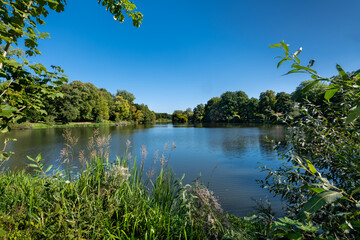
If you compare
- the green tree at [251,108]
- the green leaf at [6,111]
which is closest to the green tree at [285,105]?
the green leaf at [6,111]

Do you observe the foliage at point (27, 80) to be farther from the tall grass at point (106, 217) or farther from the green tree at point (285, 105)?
the green tree at point (285, 105)

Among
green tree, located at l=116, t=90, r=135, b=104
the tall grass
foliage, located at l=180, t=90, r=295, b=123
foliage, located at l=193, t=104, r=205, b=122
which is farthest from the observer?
foliage, located at l=193, t=104, r=205, b=122

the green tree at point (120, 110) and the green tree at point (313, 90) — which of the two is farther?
the green tree at point (120, 110)

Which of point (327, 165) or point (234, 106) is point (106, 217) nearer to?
point (327, 165)

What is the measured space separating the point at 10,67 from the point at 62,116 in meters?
49.5

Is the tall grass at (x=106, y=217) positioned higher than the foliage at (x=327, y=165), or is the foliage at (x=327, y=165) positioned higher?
the foliage at (x=327, y=165)

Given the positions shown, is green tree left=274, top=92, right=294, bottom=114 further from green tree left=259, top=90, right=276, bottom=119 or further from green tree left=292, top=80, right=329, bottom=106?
green tree left=259, top=90, right=276, bottom=119

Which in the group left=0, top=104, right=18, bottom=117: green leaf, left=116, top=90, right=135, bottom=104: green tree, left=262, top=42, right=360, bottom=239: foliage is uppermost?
left=116, top=90, right=135, bottom=104: green tree

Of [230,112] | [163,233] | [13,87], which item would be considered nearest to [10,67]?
[13,87]

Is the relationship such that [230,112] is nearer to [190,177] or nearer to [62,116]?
[62,116]

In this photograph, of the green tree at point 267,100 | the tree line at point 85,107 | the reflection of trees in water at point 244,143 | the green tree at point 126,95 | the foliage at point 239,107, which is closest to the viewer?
the reflection of trees in water at point 244,143

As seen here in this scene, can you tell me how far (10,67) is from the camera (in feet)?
5.75

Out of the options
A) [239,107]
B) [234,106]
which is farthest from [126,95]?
[239,107]

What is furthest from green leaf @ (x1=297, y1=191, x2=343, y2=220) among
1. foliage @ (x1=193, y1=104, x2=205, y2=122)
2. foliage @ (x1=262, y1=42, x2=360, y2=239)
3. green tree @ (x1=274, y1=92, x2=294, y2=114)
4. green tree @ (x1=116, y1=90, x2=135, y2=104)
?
foliage @ (x1=193, y1=104, x2=205, y2=122)
